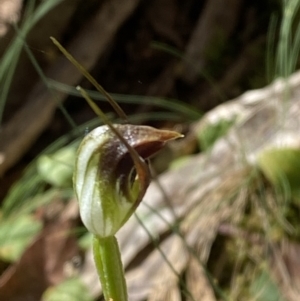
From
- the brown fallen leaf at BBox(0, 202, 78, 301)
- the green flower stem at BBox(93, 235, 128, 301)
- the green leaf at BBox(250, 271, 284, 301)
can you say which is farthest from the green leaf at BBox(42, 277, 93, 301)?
the green flower stem at BBox(93, 235, 128, 301)

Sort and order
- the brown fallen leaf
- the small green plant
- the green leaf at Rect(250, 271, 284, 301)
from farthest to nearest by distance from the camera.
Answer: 1. the brown fallen leaf
2. the green leaf at Rect(250, 271, 284, 301)
3. the small green plant

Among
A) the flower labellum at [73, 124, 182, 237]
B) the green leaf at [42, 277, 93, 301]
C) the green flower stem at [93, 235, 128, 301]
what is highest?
the flower labellum at [73, 124, 182, 237]

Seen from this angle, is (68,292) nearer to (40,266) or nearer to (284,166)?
(40,266)

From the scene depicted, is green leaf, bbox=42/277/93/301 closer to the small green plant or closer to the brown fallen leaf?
the brown fallen leaf

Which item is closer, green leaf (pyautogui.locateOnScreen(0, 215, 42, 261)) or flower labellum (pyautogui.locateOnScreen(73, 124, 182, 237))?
flower labellum (pyautogui.locateOnScreen(73, 124, 182, 237))

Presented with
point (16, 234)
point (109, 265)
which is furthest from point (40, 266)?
point (109, 265)

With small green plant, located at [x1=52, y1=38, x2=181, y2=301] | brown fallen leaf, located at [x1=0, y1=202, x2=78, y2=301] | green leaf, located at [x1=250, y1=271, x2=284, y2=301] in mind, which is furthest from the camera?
brown fallen leaf, located at [x1=0, y1=202, x2=78, y2=301]

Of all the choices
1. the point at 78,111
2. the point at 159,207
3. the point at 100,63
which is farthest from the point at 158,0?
the point at 159,207

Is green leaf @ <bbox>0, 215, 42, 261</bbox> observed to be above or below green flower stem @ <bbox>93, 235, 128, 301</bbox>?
below
